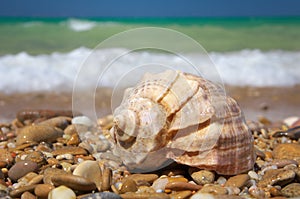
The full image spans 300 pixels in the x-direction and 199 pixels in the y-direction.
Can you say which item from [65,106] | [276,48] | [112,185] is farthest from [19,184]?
[276,48]

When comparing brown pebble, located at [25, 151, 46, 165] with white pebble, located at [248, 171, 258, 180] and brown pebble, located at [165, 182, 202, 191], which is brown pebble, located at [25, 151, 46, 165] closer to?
brown pebble, located at [165, 182, 202, 191]

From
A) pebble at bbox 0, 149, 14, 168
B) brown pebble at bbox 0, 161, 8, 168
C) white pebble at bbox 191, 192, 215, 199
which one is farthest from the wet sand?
white pebble at bbox 191, 192, 215, 199

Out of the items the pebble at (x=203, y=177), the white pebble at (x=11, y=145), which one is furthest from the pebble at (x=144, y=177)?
the white pebble at (x=11, y=145)

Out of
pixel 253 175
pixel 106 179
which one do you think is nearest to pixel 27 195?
pixel 106 179

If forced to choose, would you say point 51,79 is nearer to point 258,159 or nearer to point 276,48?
point 258,159

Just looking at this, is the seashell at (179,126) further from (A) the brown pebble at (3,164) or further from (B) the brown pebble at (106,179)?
(A) the brown pebble at (3,164)

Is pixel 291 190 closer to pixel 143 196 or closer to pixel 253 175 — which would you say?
pixel 253 175
